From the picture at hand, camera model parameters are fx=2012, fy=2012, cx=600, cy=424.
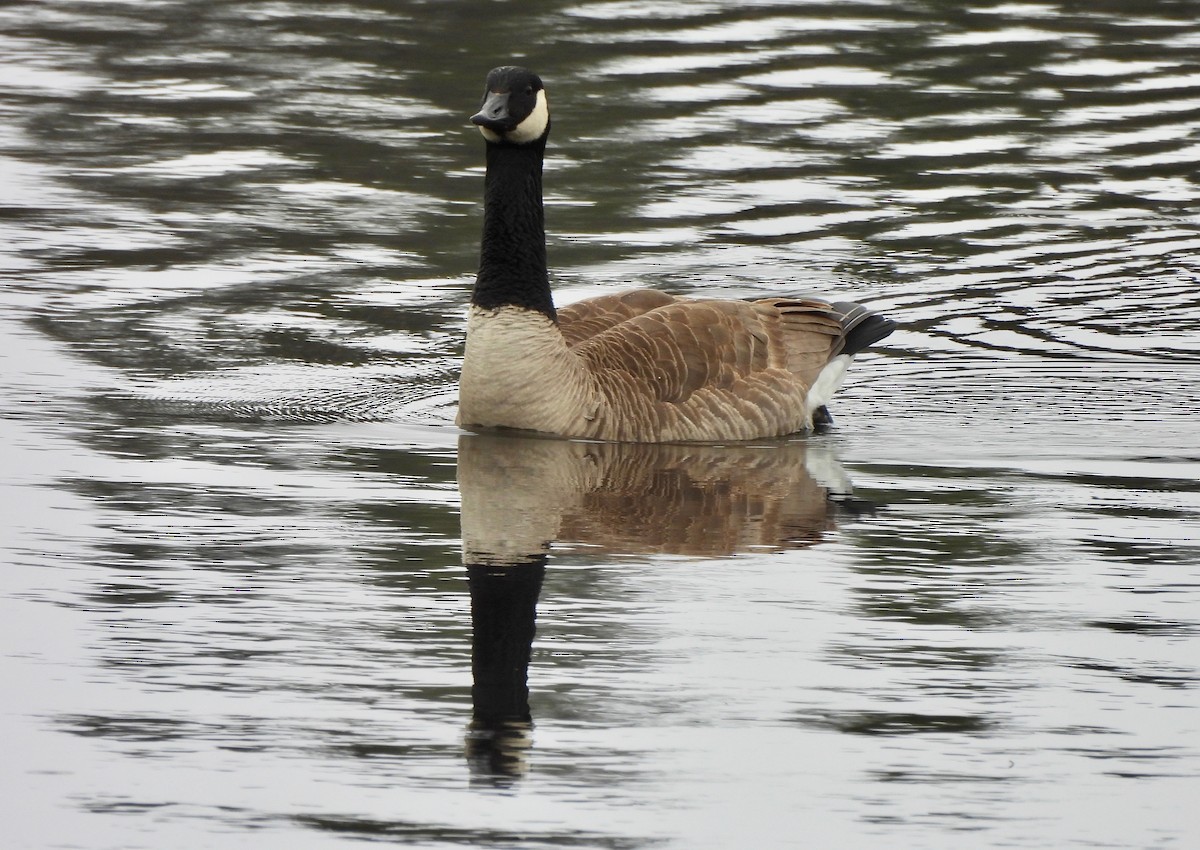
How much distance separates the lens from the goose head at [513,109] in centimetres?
1069

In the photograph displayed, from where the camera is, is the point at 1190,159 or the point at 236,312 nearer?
the point at 236,312

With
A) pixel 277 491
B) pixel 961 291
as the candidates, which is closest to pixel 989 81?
pixel 961 291

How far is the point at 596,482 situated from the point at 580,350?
152 cm

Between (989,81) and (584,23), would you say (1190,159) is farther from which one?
(584,23)

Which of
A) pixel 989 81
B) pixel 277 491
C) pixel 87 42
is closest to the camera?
pixel 277 491

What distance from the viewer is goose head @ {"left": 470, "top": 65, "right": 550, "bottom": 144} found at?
10688 millimetres

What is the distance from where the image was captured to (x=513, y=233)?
1102 centimetres

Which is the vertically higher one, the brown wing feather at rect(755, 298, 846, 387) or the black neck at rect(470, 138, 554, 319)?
the black neck at rect(470, 138, 554, 319)

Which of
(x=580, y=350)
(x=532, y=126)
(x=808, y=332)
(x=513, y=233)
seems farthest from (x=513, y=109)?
(x=808, y=332)

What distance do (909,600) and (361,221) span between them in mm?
Answer: 9659

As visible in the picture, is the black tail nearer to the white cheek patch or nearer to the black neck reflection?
the white cheek patch

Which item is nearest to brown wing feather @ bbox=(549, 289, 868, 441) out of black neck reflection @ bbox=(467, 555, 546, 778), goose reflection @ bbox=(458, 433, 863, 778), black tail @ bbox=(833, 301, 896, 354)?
goose reflection @ bbox=(458, 433, 863, 778)

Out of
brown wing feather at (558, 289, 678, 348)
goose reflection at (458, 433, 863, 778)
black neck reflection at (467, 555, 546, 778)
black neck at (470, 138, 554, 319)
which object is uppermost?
black neck at (470, 138, 554, 319)

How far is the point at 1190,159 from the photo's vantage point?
753 inches
